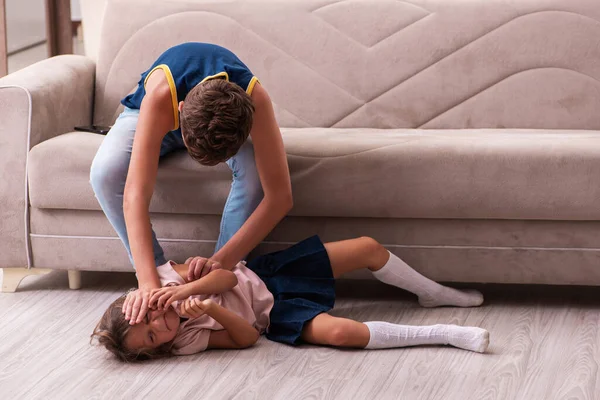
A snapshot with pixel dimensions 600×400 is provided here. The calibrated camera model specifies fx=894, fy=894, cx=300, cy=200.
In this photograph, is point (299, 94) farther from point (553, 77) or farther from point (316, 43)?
point (553, 77)

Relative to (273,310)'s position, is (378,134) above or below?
above

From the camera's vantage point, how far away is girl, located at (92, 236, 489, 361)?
2.02 m

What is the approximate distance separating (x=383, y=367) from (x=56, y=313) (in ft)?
3.06

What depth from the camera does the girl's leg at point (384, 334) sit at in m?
2.12

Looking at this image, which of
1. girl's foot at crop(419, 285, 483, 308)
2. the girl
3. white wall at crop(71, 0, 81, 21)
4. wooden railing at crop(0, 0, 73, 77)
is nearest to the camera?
the girl

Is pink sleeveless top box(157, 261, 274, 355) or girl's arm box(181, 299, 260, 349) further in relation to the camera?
pink sleeveless top box(157, 261, 274, 355)

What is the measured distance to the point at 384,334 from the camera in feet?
6.97

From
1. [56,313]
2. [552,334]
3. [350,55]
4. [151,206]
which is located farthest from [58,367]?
[350,55]

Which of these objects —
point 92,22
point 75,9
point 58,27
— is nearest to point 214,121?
point 92,22

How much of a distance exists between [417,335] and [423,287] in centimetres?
27

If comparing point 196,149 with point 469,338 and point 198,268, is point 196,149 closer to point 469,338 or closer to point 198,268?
point 198,268

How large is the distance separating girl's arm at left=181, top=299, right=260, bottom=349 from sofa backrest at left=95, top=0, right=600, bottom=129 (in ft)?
3.13

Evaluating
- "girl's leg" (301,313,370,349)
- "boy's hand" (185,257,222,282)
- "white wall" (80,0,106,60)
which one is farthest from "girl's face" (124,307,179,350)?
"white wall" (80,0,106,60)

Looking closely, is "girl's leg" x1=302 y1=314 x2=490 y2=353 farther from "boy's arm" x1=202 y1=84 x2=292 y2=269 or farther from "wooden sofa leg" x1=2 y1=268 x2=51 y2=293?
"wooden sofa leg" x1=2 y1=268 x2=51 y2=293
